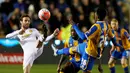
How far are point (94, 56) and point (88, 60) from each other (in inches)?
6.8

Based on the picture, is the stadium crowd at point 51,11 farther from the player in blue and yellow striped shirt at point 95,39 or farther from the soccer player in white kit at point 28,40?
the player in blue and yellow striped shirt at point 95,39

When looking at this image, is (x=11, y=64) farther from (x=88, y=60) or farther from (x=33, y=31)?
(x=88, y=60)

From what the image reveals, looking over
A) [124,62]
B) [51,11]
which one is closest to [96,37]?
[124,62]

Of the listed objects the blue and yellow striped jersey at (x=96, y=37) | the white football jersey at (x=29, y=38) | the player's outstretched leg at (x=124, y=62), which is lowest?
the player's outstretched leg at (x=124, y=62)

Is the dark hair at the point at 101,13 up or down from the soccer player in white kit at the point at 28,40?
up

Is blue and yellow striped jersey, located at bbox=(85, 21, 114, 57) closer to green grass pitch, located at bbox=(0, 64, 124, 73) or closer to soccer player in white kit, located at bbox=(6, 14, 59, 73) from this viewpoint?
soccer player in white kit, located at bbox=(6, 14, 59, 73)

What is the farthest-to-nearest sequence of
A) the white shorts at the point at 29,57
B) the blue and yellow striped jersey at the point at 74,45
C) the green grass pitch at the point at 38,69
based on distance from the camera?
the green grass pitch at the point at 38,69, the blue and yellow striped jersey at the point at 74,45, the white shorts at the point at 29,57

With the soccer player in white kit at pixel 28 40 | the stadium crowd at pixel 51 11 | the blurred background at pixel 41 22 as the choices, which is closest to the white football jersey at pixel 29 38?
the soccer player in white kit at pixel 28 40

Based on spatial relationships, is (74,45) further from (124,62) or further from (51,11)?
(51,11)

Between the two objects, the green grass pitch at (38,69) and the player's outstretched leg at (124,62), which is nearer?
the player's outstretched leg at (124,62)

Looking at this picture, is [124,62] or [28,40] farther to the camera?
[124,62]

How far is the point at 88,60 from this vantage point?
12.7 meters

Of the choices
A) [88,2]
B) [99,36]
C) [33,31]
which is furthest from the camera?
[88,2]

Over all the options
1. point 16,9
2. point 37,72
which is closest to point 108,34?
point 37,72
